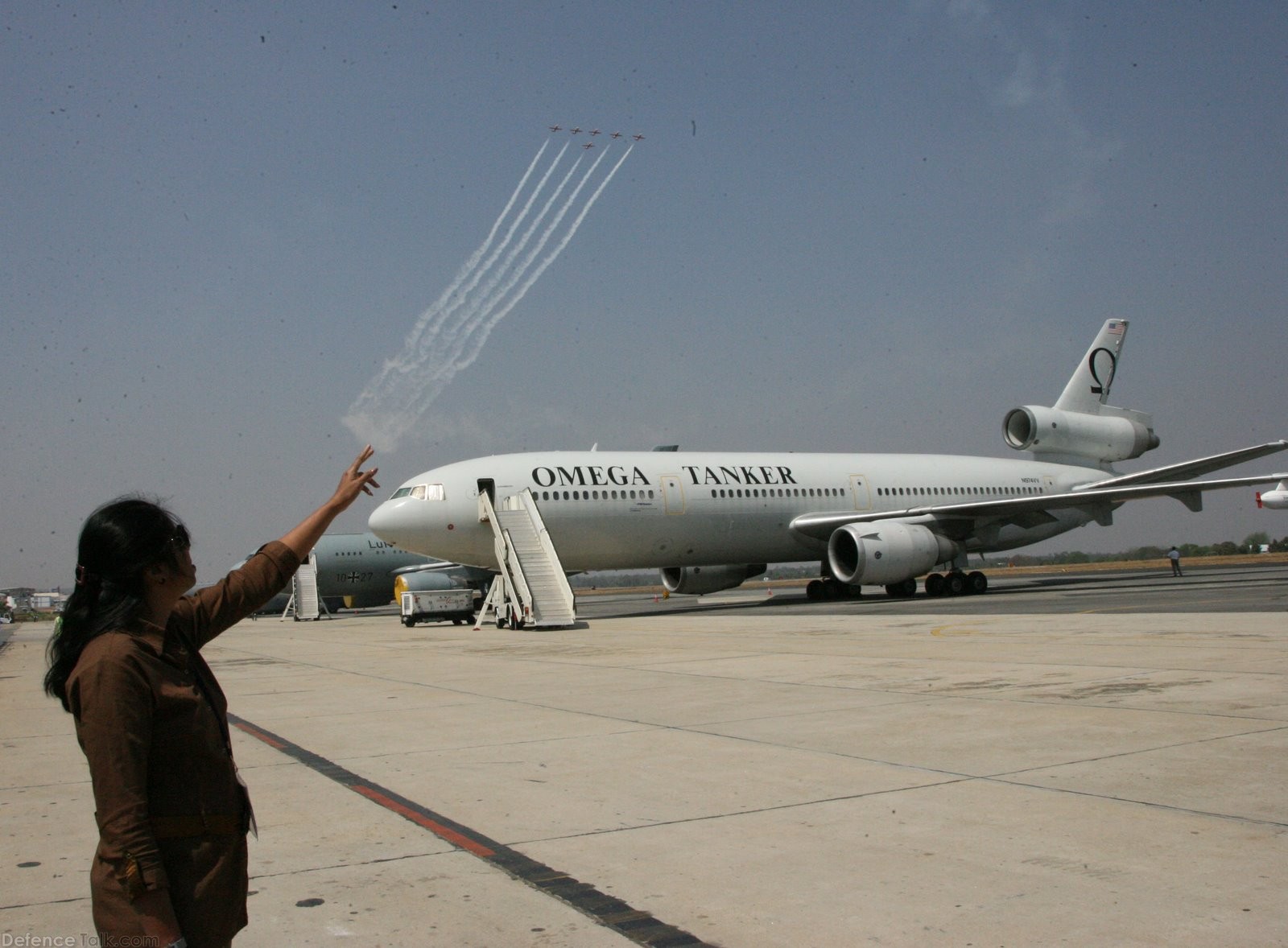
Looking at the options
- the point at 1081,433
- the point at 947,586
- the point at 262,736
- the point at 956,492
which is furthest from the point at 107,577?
the point at 1081,433

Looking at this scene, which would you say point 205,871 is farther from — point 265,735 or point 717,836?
point 265,735

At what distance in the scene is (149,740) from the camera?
230 centimetres

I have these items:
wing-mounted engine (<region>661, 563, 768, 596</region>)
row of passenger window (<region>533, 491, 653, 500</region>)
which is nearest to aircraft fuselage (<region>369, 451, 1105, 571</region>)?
row of passenger window (<region>533, 491, 653, 500</region>)

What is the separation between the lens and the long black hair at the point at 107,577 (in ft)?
7.81

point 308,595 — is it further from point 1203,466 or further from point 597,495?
point 1203,466

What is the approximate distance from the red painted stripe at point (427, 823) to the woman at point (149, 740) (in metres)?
2.12

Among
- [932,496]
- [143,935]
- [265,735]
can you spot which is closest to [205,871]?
[143,935]

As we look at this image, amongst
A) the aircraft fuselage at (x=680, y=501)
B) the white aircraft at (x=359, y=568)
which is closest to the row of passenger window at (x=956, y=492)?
the aircraft fuselage at (x=680, y=501)

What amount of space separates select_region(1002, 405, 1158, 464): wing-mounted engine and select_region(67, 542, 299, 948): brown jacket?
33.8 meters

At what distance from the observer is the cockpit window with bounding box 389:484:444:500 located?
944 inches

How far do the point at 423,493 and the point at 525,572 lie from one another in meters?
3.13

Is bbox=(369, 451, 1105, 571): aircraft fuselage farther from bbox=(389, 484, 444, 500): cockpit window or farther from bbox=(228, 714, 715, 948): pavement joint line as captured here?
bbox=(228, 714, 715, 948): pavement joint line

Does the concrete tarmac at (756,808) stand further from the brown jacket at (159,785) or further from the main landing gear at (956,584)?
the main landing gear at (956,584)

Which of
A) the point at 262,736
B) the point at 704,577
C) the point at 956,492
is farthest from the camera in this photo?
the point at 956,492
